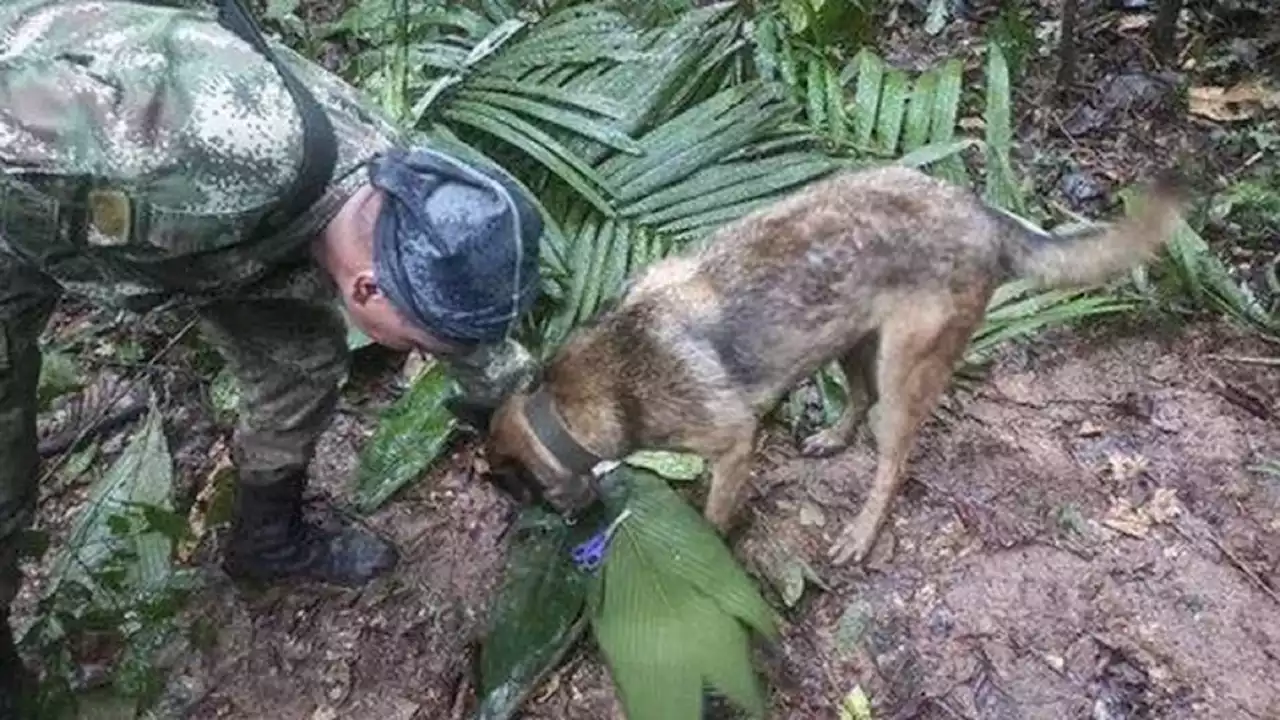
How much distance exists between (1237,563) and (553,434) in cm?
201

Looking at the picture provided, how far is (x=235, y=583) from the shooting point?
4.51 metres

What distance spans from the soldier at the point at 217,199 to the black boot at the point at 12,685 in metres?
Result: 0.46

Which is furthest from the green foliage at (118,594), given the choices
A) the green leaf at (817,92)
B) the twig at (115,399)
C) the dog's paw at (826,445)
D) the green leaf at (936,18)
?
the green leaf at (936,18)

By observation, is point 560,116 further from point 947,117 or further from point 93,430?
point 93,430

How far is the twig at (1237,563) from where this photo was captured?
421 cm

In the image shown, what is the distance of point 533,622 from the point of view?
403 centimetres

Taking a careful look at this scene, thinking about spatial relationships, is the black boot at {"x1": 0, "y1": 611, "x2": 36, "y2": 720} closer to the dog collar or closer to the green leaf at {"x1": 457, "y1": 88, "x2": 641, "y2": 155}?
the dog collar

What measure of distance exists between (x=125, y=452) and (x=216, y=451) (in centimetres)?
30

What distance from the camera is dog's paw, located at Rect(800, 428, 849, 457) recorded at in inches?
188

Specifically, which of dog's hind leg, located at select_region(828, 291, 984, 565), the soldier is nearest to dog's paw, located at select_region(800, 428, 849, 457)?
dog's hind leg, located at select_region(828, 291, 984, 565)

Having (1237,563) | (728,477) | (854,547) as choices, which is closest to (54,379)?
(728,477)

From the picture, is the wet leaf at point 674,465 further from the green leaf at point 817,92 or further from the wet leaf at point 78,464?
the wet leaf at point 78,464

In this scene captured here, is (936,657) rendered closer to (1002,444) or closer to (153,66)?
(1002,444)

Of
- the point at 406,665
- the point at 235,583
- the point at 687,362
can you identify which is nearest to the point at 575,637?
the point at 406,665
